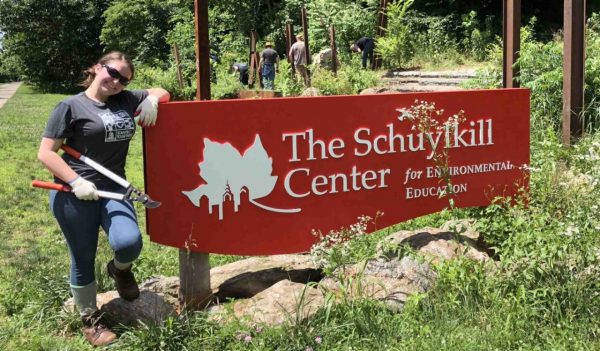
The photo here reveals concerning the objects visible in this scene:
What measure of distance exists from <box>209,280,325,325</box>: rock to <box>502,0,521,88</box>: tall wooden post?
156 inches

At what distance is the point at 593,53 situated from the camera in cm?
808

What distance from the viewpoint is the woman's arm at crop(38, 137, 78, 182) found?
3.23 metres

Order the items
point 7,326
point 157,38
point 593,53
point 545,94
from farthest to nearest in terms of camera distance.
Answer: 1. point 157,38
2. point 593,53
3. point 545,94
4. point 7,326

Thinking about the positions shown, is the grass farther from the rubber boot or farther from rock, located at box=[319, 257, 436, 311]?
the rubber boot

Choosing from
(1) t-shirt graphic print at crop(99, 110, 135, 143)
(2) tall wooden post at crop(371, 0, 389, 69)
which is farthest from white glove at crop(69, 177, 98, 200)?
(2) tall wooden post at crop(371, 0, 389, 69)

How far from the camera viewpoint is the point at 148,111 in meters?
3.56

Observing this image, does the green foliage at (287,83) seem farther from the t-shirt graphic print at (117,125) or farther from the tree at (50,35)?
the tree at (50,35)

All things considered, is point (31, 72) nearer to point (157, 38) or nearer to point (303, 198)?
point (157, 38)

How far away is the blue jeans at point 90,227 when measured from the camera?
3.33 metres

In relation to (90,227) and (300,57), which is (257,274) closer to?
(90,227)

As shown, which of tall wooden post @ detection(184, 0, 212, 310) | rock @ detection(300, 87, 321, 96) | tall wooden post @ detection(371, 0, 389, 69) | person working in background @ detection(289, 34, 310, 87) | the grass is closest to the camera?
the grass

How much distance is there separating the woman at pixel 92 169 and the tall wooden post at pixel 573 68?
463 cm

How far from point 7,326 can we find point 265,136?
1.92 m

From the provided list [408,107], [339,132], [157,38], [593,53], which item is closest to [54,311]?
[339,132]
